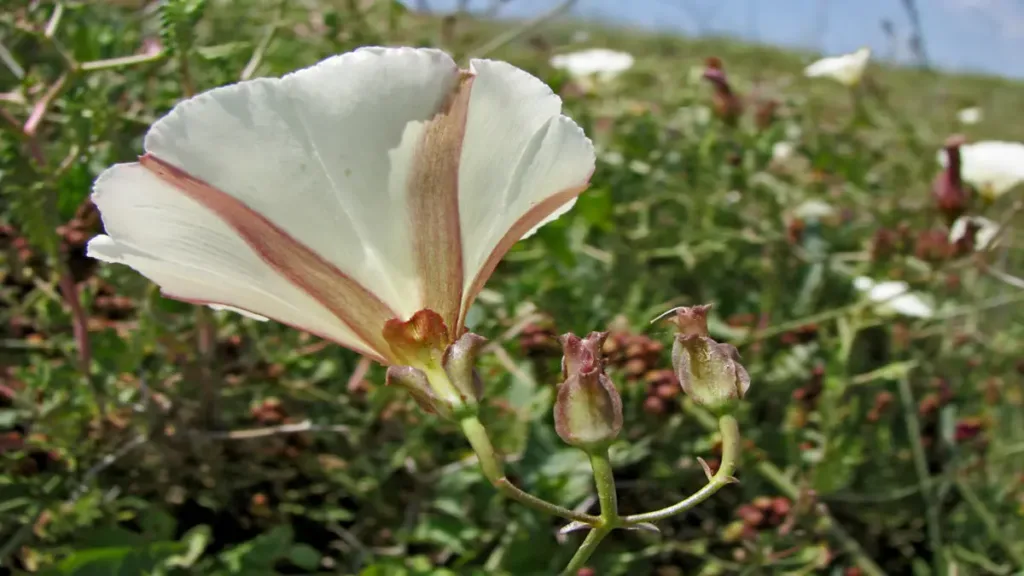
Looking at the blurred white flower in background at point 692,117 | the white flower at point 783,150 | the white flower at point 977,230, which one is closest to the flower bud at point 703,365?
the white flower at point 977,230

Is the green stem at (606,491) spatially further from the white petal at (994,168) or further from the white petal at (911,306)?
the white petal at (994,168)

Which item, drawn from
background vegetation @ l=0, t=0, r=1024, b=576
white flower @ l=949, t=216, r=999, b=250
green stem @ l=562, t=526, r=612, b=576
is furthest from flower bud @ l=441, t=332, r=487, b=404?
white flower @ l=949, t=216, r=999, b=250

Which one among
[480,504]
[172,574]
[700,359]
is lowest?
[480,504]

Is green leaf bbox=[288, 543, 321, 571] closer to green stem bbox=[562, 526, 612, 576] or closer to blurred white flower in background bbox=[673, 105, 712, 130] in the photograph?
green stem bbox=[562, 526, 612, 576]

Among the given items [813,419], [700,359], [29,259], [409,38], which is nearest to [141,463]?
[29,259]

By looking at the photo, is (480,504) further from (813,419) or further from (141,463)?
(813,419)

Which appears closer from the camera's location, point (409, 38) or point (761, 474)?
point (761, 474)

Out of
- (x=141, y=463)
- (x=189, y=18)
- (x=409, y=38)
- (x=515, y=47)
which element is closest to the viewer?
(x=189, y=18)
